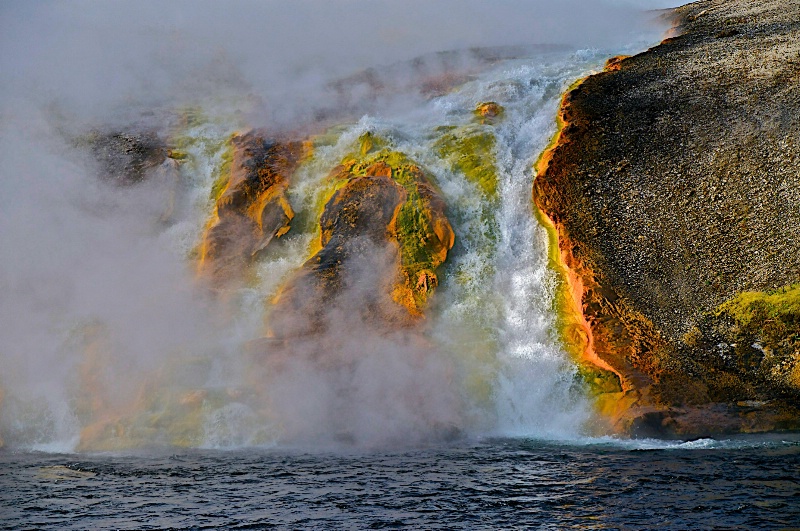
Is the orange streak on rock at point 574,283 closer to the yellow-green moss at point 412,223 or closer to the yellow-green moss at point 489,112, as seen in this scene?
the yellow-green moss at point 412,223

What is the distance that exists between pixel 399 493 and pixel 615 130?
64.2 feet

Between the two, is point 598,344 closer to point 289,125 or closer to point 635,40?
point 289,125

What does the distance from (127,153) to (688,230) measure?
23842mm

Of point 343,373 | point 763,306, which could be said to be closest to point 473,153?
point 343,373

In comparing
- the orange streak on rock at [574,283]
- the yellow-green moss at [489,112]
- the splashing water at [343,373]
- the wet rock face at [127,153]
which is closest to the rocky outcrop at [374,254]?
the splashing water at [343,373]

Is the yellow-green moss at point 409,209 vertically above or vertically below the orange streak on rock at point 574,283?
above

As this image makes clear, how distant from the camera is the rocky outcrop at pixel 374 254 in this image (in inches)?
1030

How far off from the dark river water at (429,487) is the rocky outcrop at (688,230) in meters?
2.08

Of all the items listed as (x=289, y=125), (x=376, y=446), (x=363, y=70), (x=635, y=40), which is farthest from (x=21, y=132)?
(x=635, y=40)

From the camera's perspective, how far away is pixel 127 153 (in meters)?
35.4

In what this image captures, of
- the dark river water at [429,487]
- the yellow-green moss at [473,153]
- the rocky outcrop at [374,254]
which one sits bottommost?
the dark river water at [429,487]

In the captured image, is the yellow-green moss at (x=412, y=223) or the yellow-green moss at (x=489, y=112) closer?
the yellow-green moss at (x=412, y=223)

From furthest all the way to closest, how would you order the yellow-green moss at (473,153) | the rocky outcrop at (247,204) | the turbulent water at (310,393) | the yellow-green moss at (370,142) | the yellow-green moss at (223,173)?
the yellow-green moss at (370,142) → the yellow-green moss at (223,173) → the yellow-green moss at (473,153) → the rocky outcrop at (247,204) → the turbulent water at (310,393)

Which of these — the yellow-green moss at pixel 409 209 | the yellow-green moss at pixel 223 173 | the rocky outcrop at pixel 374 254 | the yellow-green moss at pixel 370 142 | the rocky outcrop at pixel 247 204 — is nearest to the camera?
the rocky outcrop at pixel 374 254
